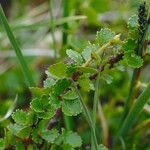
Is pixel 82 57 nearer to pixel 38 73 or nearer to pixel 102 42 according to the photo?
pixel 102 42

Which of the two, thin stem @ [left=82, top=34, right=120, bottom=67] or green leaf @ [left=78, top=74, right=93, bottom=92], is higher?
thin stem @ [left=82, top=34, right=120, bottom=67]

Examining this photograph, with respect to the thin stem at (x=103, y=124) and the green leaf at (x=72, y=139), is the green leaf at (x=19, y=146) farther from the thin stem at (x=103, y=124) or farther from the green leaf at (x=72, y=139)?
the thin stem at (x=103, y=124)

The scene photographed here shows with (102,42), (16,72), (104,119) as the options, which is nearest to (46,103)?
(102,42)

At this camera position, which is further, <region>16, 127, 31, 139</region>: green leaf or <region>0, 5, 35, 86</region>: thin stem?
<region>0, 5, 35, 86</region>: thin stem

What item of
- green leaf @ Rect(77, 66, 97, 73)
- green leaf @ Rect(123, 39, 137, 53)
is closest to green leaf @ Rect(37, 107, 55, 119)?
green leaf @ Rect(77, 66, 97, 73)

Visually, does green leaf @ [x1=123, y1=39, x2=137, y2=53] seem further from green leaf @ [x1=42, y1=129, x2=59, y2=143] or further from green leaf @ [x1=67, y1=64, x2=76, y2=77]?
green leaf @ [x1=42, y1=129, x2=59, y2=143]

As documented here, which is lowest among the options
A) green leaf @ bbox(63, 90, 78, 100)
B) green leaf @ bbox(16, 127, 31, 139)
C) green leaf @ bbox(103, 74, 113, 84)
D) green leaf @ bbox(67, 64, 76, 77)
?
green leaf @ bbox(16, 127, 31, 139)

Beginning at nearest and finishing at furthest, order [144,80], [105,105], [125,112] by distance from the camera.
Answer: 1. [125,112]
2. [105,105]
3. [144,80]
